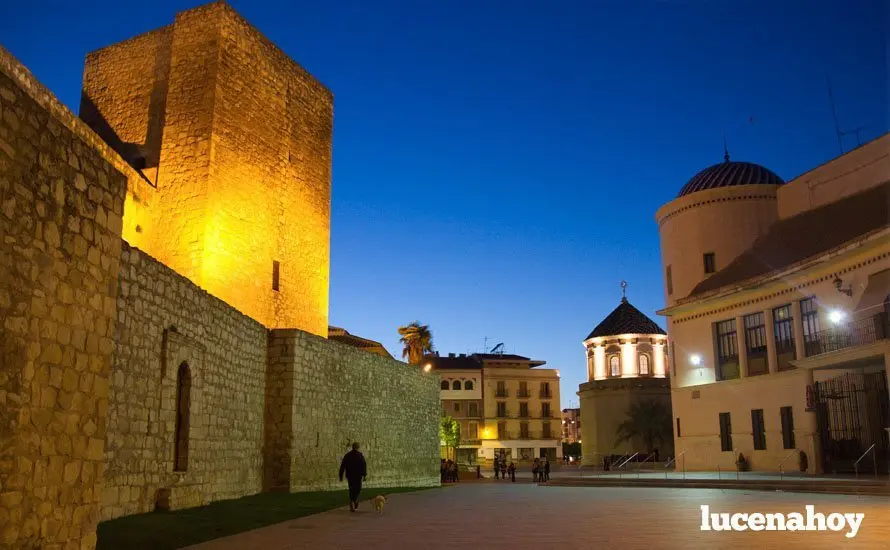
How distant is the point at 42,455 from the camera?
19.9 feet

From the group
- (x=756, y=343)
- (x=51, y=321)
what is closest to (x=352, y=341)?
(x=756, y=343)

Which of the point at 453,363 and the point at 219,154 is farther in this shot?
the point at 453,363

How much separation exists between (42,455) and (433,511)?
27.6ft

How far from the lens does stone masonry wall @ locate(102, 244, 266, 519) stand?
1049 cm

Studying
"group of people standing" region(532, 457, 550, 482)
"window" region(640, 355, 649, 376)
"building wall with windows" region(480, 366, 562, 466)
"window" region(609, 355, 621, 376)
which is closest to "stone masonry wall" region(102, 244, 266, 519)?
"group of people standing" region(532, 457, 550, 482)

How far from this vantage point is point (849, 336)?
24.2 metres

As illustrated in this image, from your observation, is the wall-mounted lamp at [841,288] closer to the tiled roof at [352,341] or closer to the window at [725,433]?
the window at [725,433]

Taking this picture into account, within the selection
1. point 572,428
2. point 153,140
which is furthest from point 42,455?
point 572,428

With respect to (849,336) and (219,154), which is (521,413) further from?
(219,154)

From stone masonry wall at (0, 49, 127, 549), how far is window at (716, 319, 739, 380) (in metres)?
27.7

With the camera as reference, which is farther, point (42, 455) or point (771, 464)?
point (771, 464)

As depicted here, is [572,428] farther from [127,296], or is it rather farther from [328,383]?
[127,296]

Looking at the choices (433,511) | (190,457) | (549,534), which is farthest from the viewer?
(433,511)

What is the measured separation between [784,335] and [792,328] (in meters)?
0.59
